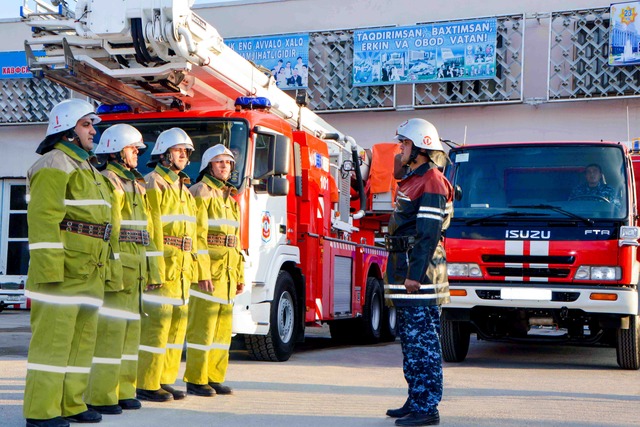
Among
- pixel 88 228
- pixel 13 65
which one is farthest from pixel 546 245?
pixel 13 65

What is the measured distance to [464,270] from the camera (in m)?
10.5

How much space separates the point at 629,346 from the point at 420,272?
4.92 metres

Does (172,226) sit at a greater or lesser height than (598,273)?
greater

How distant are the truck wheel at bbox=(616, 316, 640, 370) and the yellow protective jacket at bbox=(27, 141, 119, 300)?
630 centimetres

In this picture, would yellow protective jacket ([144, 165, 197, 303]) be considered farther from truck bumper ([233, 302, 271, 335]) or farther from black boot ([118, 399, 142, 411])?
truck bumper ([233, 302, 271, 335])

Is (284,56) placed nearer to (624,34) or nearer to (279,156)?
(624,34)

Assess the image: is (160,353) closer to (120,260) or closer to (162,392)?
(162,392)

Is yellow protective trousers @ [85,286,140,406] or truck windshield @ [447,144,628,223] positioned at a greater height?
truck windshield @ [447,144,628,223]

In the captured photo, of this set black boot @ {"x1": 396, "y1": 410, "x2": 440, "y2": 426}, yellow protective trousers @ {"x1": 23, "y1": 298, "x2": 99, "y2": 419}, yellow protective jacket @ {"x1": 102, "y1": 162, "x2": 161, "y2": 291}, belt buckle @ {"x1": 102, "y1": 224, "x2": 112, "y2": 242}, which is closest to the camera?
yellow protective trousers @ {"x1": 23, "y1": 298, "x2": 99, "y2": 419}

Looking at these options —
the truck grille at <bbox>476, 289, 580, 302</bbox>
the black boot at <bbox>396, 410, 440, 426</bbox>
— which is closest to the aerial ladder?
the truck grille at <bbox>476, 289, 580, 302</bbox>

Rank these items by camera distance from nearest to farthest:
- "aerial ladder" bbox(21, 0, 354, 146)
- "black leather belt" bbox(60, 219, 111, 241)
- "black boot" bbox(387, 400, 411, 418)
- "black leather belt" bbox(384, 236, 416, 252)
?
"black leather belt" bbox(60, 219, 111, 241) → "black leather belt" bbox(384, 236, 416, 252) → "black boot" bbox(387, 400, 411, 418) → "aerial ladder" bbox(21, 0, 354, 146)

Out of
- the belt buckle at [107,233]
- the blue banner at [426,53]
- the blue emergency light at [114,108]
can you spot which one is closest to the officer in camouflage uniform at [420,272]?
the belt buckle at [107,233]

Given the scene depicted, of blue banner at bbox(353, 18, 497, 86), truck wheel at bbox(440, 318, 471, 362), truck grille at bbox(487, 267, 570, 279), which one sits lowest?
truck wheel at bbox(440, 318, 471, 362)

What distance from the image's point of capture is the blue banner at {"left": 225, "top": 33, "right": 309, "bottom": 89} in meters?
23.9
